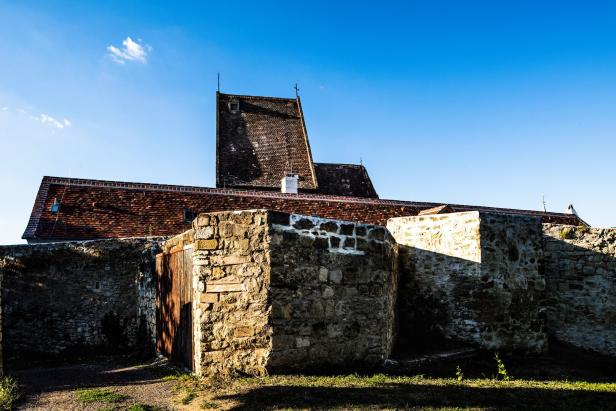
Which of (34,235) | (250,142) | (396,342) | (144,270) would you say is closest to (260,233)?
(396,342)

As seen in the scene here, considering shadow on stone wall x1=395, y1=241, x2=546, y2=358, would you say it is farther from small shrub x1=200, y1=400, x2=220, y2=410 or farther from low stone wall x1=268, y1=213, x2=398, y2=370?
small shrub x1=200, y1=400, x2=220, y2=410

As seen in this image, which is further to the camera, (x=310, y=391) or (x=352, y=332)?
(x=352, y=332)

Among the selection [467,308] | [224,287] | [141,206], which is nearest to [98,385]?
[224,287]

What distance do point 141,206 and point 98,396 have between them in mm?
10615

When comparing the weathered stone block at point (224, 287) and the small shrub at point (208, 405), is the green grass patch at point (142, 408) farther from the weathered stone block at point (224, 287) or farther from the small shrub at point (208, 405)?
the weathered stone block at point (224, 287)

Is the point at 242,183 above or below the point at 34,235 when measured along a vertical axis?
above

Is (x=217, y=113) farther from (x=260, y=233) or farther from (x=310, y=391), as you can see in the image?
(x=310, y=391)

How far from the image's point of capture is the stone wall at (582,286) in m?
9.74

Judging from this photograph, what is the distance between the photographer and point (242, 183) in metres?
20.9

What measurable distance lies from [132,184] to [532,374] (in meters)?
13.9

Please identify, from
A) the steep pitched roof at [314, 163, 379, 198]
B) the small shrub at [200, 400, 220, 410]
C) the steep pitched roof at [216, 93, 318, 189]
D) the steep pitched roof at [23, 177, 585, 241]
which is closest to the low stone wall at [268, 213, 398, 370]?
the small shrub at [200, 400, 220, 410]

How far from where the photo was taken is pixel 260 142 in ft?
75.4

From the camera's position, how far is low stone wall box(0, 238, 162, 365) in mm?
9719

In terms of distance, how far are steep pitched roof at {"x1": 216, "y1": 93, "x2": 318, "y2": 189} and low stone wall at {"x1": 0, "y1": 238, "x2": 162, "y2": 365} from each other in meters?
10.6
